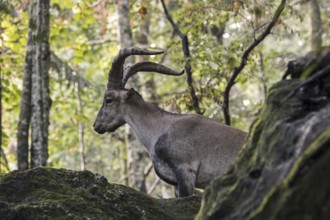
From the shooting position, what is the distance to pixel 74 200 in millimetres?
6523

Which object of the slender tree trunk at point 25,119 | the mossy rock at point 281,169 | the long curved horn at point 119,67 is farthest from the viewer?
the slender tree trunk at point 25,119

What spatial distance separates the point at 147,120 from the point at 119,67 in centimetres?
107

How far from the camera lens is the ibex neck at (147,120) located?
10.3 meters

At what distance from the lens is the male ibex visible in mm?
9367

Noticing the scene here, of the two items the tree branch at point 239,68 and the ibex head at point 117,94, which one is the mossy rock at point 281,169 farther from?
the tree branch at point 239,68

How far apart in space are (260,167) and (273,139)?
0.75 feet

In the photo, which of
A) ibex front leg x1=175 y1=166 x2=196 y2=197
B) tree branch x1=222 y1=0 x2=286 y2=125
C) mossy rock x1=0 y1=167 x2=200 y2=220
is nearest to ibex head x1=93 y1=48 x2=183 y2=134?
tree branch x1=222 y1=0 x2=286 y2=125

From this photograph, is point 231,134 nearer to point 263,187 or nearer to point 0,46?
point 263,187

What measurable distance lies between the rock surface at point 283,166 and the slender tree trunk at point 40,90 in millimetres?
8415

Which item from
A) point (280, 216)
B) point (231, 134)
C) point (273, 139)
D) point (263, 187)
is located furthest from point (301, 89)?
point (231, 134)

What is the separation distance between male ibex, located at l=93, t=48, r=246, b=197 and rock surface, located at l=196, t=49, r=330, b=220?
4235mm

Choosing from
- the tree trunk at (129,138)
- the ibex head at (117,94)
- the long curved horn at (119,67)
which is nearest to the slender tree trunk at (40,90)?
the ibex head at (117,94)

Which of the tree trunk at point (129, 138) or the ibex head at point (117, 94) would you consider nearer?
the ibex head at point (117, 94)

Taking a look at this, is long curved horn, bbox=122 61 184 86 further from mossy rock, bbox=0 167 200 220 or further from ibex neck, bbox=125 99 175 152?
mossy rock, bbox=0 167 200 220
